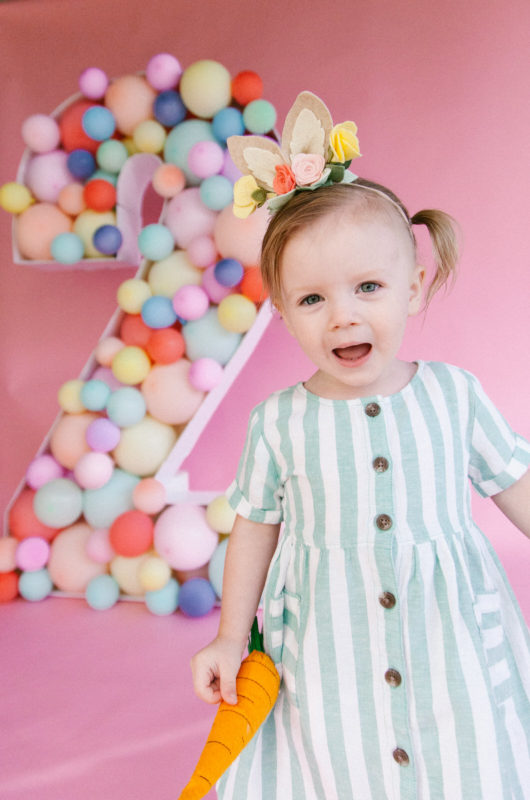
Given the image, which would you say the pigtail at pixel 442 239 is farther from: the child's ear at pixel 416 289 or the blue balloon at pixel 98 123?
the blue balloon at pixel 98 123

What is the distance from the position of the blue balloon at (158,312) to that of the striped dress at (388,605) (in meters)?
0.90

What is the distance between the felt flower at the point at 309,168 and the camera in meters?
0.80

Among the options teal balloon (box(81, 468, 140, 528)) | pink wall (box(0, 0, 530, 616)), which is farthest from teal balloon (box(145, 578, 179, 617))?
pink wall (box(0, 0, 530, 616))

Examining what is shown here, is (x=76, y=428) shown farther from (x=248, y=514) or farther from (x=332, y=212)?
(x=332, y=212)

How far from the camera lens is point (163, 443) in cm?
176

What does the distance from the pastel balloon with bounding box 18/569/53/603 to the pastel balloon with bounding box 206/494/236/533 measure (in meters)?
0.50

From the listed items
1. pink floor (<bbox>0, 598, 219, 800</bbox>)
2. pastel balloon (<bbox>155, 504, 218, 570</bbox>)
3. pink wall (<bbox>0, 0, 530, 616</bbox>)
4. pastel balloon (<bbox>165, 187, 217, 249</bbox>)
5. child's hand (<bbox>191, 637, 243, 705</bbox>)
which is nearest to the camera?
child's hand (<bbox>191, 637, 243, 705</bbox>)

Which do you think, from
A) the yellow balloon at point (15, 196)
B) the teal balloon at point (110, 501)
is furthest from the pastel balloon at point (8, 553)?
the yellow balloon at point (15, 196)

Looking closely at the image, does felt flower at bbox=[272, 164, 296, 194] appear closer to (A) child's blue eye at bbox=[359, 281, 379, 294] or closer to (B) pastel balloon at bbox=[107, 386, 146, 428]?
(A) child's blue eye at bbox=[359, 281, 379, 294]

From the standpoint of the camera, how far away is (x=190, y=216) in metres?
1.74

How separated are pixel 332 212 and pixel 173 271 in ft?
3.34

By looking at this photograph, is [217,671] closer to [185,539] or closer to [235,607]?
[235,607]

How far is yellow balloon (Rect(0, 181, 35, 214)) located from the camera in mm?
1826

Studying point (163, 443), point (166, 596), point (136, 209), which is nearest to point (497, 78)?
point (136, 209)
